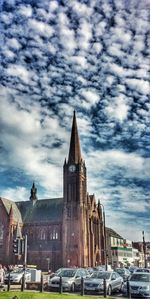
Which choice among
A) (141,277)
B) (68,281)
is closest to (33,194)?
(68,281)

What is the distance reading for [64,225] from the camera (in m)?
79.8

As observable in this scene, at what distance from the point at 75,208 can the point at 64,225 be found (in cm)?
487

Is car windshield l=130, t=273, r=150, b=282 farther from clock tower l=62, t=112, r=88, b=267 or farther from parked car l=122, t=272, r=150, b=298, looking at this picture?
clock tower l=62, t=112, r=88, b=267

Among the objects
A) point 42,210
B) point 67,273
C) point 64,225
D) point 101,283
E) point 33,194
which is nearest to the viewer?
point 101,283

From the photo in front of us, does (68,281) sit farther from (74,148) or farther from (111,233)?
Answer: (111,233)

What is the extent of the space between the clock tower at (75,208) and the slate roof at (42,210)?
17.7 feet

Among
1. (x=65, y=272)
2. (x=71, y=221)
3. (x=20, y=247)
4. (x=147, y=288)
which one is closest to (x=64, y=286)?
(x=65, y=272)

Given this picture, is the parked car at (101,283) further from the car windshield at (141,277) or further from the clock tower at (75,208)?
the clock tower at (75,208)

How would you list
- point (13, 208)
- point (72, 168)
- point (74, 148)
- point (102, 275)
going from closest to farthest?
point (102, 275)
point (72, 168)
point (74, 148)
point (13, 208)

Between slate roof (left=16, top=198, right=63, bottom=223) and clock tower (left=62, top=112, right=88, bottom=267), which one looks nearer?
clock tower (left=62, top=112, right=88, bottom=267)

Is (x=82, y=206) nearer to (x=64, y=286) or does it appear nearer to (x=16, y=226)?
(x=16, y=226)

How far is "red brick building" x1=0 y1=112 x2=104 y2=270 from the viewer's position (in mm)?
77256

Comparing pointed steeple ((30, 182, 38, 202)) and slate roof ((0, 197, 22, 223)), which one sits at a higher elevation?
pointed steeple ((30, 182, 38, 202))

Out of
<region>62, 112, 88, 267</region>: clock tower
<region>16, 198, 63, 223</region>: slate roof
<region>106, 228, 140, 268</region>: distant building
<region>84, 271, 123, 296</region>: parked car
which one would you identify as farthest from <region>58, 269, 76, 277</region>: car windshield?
<region>106, 228, 140, 268</region>: distant building
